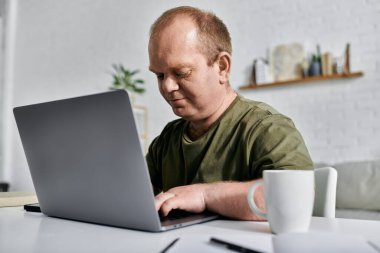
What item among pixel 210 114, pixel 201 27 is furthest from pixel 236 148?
pixel 201 27

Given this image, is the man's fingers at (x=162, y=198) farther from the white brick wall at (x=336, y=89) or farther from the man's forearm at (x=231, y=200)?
the white brick wall at (x=336, y=89)

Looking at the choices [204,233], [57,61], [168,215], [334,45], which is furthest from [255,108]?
[57,61]

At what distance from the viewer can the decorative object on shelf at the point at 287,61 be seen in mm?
3367

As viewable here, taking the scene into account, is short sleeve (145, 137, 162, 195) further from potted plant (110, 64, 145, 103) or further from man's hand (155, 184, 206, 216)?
potted plant (110, 64, 145, 103)

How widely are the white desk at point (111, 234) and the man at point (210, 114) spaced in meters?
0.23

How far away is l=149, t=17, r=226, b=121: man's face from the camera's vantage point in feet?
3.78

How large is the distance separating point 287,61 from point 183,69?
2423 mm

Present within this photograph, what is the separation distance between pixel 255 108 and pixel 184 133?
26cm

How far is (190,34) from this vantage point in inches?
46.3

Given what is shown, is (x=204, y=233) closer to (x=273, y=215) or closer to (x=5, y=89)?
(x=273, y=215)

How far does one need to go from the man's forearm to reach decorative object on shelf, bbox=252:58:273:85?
8.79 ft

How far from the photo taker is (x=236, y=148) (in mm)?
1202

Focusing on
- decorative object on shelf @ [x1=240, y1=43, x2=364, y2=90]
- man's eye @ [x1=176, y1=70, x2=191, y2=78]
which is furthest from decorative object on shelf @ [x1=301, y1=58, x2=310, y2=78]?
man's eye @ [x1=176, y1=70, x2=191, y2=78]

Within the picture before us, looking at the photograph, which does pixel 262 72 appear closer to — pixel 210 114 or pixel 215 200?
pixel 210 114
